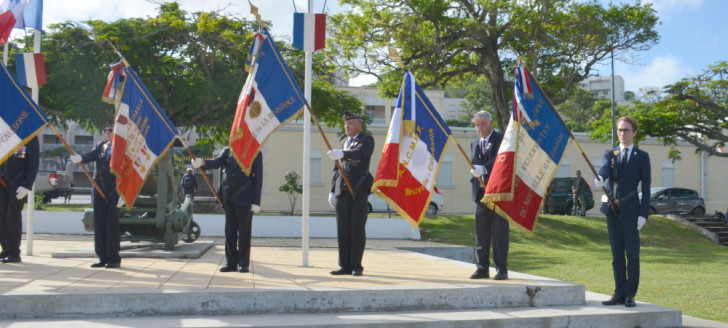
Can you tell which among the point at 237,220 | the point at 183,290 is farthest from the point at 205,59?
the point at 183,290

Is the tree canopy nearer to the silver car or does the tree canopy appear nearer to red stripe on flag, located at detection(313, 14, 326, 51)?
red stripe on flag, located at detection(313, 14, 326, 51)

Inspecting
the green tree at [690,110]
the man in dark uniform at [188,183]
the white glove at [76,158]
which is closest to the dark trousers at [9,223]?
the white glove at [76,158]

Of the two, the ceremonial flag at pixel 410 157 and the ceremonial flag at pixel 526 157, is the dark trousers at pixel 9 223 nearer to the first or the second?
the ceremonial flag at pixel 410 157

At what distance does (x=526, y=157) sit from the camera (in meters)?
7.08

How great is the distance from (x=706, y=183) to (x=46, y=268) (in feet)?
129

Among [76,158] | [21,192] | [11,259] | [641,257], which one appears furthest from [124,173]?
[641,257]

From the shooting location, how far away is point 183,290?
5.81 m

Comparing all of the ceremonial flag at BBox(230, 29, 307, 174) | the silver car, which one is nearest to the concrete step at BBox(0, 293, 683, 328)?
the ceremonial flag at BBox(230, 29, 307, 174)

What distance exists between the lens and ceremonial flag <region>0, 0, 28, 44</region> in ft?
30.3

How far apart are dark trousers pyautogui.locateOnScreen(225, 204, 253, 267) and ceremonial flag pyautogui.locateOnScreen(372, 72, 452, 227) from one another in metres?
1.61

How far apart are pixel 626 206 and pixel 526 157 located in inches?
44.3

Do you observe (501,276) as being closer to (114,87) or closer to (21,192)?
(114,87)

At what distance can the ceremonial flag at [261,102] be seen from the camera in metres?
7.37

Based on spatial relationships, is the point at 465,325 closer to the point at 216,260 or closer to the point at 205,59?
the point at 216,260
